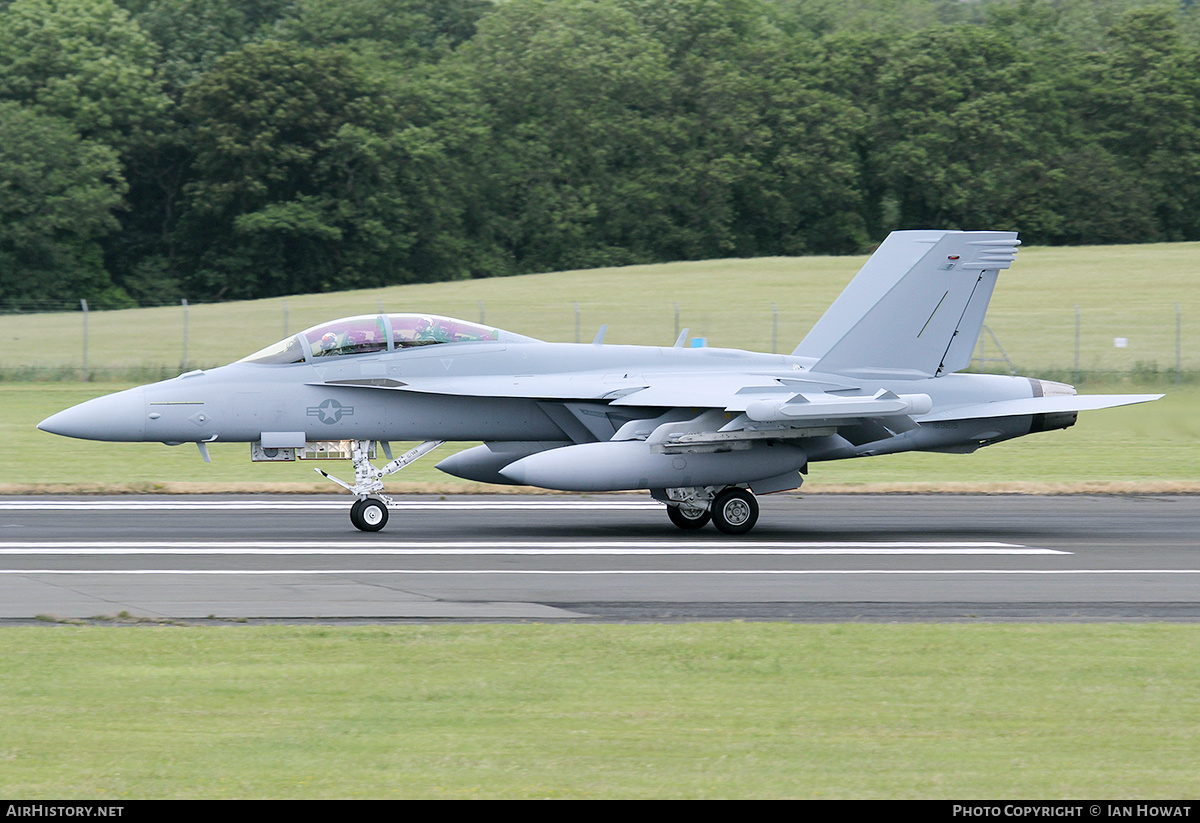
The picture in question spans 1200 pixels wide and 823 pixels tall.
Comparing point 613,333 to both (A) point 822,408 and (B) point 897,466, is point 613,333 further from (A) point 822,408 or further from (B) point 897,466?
(A) point 822,408

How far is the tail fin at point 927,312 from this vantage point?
19.3m

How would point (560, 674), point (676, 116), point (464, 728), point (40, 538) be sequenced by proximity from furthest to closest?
point (676, 116) → point (40, 538) → point (560, 674) → point (464, 728)

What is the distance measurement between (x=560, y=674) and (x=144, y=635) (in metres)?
3.23

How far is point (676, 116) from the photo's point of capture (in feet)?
266

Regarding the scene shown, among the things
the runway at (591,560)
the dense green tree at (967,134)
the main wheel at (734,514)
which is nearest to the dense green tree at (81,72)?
the dense green tree at (967,134)

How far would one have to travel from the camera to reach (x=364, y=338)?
18156 mm

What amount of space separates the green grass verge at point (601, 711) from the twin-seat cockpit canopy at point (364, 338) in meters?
7.59

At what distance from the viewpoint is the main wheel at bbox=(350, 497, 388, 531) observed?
17.8 meters

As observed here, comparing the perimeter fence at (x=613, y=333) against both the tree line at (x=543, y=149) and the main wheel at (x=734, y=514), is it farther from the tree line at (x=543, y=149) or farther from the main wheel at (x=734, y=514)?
the main wheel at (x=734, y=514)

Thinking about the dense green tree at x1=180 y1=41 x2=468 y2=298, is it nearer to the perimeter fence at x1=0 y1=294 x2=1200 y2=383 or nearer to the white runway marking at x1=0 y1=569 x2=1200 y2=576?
the perimeter fence at x1=0 y1=294 x2=1200 y2=383

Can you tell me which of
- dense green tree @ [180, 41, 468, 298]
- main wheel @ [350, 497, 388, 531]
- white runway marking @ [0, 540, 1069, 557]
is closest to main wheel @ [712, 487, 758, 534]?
white runway marking @ [0, 540, 1069, 557]

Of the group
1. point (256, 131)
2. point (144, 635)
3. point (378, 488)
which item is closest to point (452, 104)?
point (256, 131)

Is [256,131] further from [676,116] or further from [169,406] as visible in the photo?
[169,406]

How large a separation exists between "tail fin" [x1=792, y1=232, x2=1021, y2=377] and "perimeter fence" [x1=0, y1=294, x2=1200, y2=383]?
21.0 metres
